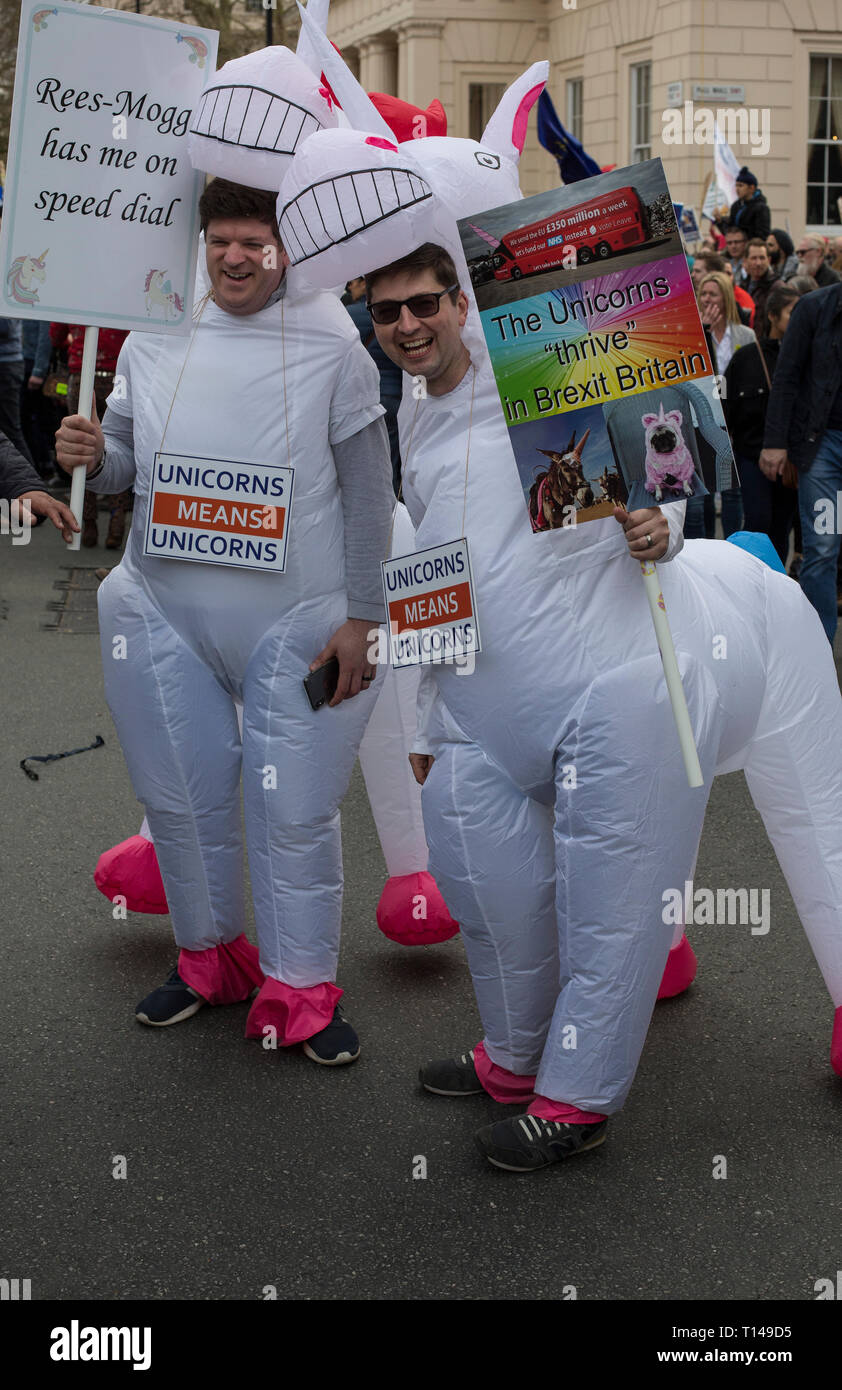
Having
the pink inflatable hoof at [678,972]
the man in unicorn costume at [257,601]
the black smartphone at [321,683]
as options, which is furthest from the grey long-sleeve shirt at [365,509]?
the pink inflatable hoof at [678,972]

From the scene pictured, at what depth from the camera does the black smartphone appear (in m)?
3.46

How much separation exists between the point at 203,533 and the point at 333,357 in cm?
46

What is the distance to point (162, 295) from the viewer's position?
3.35 m

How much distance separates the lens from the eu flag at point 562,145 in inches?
129

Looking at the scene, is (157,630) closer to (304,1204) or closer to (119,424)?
(119,424)

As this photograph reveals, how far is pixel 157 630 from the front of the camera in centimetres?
355

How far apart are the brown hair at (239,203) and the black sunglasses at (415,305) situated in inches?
15.3

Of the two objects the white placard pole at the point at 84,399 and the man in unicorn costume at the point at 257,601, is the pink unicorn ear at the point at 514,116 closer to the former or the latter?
the man in unicorn costume at the point at 257,601

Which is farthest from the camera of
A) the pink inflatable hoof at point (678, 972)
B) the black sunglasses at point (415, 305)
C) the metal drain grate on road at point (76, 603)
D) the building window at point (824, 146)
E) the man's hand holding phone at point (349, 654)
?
the building window at point (824, 146)

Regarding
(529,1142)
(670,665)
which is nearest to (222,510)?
(670,665)

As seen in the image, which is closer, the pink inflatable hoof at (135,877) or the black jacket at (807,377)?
the pink inflatable hoof at (135,877)

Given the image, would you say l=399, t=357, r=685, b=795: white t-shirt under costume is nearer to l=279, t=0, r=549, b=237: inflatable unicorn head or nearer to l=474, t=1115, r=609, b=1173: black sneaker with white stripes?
l=279, t=0, r=549, b=237: inflatable unicorn head

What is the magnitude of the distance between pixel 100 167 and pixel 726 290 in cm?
620

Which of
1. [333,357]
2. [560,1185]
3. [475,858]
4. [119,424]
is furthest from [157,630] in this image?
[560,1185]
